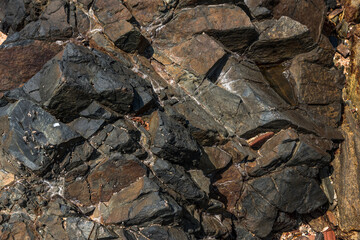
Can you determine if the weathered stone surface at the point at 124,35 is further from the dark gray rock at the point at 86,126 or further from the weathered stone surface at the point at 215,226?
the weathered stone surface at the point at 215,226

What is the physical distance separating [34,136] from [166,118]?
2.32 m

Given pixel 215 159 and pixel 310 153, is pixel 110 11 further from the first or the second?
pixel 310 153

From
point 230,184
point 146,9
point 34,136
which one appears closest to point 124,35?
point 146,9

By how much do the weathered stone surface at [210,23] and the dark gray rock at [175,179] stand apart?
2939 millimetres

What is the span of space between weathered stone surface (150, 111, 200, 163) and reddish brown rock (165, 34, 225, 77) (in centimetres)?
144

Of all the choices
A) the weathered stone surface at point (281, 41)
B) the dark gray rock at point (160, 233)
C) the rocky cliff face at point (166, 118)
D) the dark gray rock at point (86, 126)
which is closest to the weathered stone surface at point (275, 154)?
the rocky cliff face at point (166, 118)

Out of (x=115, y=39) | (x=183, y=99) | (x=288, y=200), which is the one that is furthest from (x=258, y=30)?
(x=288, y=200)

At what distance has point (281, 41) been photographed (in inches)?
333

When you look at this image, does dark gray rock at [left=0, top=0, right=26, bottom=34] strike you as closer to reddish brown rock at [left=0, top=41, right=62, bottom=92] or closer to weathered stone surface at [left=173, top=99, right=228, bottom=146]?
reddish brown rock at [left=0, top=41, right=62, bottom=92]

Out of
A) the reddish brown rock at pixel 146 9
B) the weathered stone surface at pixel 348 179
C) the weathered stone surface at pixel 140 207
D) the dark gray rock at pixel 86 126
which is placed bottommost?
the weathered stone surface at pixel 348 179

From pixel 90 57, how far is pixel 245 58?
11.9 ft

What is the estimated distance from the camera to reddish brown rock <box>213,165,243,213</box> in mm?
7660

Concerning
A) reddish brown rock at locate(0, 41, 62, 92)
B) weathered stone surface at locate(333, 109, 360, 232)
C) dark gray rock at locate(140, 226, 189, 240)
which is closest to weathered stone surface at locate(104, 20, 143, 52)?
reddish brown rock at locate(0, 41, 62, 92)

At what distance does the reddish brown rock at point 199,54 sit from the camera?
773 cm
